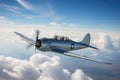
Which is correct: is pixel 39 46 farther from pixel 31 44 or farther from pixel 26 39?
pixel 26 39

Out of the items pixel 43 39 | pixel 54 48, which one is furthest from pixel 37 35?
pixel 54 48

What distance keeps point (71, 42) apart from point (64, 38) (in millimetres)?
2506

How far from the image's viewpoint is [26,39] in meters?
37.4

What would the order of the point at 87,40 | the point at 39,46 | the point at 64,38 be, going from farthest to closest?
the point at 87,40 < the point at 64,38 < the point at 39,46

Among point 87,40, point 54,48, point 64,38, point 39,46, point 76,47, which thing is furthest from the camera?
point 87,40

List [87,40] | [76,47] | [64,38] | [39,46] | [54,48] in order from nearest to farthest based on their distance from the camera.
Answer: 1. [39,46]
2. [54,48]
3. [64,38]
4. [76,47]
5. [87,40]

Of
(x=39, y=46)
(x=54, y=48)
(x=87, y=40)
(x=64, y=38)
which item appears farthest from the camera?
(x=87, y=40)

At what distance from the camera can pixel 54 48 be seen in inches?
1309

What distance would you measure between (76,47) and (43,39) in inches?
430

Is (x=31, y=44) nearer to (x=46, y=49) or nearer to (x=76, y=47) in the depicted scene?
(x=46, y=49)

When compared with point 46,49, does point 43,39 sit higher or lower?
higher

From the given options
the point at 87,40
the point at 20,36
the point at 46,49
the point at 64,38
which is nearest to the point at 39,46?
the point at 46,49

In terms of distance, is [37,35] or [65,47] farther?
[65,47]

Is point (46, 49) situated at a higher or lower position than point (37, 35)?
lower
